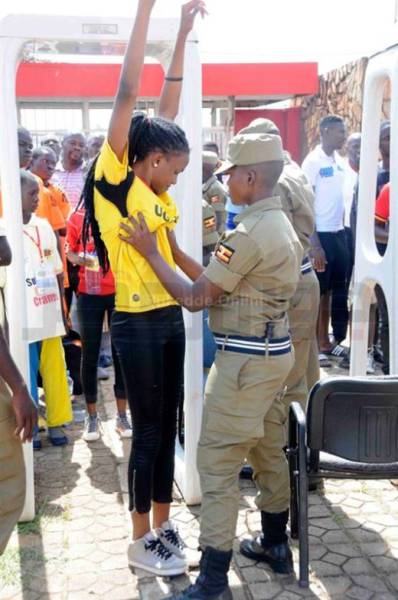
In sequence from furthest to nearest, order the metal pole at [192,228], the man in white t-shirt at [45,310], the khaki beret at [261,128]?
the man in white t-shirt at [45,310] < the khaki beret at [261,128] < the metal pole at [192,228]

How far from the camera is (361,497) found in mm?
3535

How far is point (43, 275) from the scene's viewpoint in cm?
396

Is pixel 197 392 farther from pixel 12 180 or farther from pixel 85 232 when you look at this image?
pixel 12 180

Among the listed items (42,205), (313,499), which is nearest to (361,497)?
(313,499)

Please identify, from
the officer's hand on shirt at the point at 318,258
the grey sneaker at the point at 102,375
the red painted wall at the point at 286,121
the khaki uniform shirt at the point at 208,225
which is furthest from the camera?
the red painted wall at the point at 286,121

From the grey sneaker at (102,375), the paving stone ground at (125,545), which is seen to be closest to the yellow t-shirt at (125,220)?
the paving stone ground at (125,545)

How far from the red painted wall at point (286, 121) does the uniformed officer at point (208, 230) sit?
33.8ft

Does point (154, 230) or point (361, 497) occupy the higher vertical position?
point (154, 230)

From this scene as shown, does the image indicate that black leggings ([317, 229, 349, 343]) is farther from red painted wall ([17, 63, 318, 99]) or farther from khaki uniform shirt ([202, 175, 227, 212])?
red painted wall ([17, 63, 318, 99])

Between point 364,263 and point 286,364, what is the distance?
145 centimetres

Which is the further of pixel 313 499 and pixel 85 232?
pixel 313 499

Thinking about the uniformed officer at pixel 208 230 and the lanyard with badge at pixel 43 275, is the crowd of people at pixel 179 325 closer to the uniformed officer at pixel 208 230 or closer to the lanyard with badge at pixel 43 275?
the lanyard with badge at pixel 43 275

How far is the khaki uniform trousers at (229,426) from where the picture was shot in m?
2.51

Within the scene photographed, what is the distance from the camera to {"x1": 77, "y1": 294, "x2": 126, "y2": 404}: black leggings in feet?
14.1
